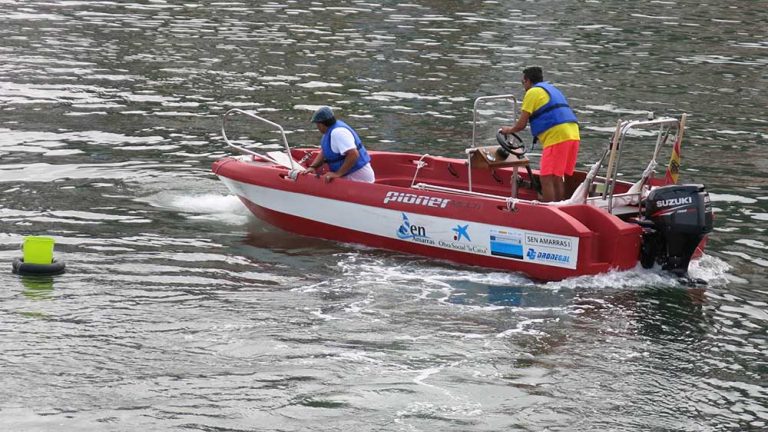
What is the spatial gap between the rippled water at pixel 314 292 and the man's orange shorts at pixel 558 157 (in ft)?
4.93

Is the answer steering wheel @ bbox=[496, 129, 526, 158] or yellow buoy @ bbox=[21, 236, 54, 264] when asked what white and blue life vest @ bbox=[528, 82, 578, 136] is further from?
yellow buoy @ bbox=[21, 236, 54, 264]

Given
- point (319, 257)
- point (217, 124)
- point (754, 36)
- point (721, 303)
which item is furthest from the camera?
point (754, 36)

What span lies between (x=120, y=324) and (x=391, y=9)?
25.9 m

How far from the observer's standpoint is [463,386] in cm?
1015

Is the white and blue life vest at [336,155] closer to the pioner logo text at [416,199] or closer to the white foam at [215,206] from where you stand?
the pioner logo text at [416,199]

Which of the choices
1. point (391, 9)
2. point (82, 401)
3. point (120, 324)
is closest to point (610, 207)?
point (120, 324)

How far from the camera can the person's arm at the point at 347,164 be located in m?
14.3

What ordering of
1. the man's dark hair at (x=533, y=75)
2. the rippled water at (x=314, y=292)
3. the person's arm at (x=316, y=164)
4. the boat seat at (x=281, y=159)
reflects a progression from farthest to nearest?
the boat seat at (x=281, y=159), the person's arm at (x=316, y=164), the man's dark hair at (x=533, y=75), the rippled water at (x=314, y=292)

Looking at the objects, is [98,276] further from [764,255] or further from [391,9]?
[391,9]

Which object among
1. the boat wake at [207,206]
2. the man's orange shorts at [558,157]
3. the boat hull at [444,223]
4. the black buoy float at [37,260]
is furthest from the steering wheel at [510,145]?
the black buoy float at [37,260]

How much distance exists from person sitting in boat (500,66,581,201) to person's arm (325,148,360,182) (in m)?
1.71

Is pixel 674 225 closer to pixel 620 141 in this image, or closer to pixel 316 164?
pixel 620 141

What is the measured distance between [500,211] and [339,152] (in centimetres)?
222

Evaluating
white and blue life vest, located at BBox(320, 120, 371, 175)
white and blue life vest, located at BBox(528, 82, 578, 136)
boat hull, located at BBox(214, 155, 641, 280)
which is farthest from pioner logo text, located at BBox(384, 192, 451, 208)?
white and blue life vest, located at BBox(528, 82, 578, 136)
